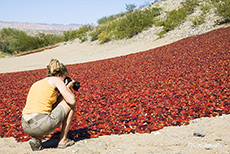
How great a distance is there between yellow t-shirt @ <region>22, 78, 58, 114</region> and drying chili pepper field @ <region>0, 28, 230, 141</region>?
117 centimetres

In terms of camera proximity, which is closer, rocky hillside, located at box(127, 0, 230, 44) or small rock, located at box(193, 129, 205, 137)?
Result: small rock, located at box(193, 129, 205, 137)

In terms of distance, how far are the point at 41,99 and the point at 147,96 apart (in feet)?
11.7

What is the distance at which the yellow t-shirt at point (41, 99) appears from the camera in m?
3.49

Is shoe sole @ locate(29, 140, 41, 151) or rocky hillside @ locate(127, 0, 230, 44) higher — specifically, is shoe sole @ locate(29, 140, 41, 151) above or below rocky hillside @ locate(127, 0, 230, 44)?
below

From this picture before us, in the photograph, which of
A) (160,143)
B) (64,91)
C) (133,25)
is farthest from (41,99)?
(133,25)

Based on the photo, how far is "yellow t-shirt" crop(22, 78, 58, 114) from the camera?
3.49m

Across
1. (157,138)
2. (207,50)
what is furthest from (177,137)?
(207,50)

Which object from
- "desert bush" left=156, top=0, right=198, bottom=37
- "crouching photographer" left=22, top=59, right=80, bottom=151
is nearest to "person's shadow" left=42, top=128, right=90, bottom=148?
"crouching photographer" left=22, top=59, right=80, bottom=151

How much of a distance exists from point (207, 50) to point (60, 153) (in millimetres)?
9043

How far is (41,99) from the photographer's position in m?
3.53

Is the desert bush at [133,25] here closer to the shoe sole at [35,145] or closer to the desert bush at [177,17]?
the desert bush at [177,17]

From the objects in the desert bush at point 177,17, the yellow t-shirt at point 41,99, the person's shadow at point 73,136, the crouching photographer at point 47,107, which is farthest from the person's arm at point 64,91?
the desert bush at point 177,17

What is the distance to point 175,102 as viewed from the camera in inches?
224

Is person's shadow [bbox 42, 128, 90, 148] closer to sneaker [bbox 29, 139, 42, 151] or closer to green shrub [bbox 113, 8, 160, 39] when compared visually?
sneaker [bbox 29, 139, 42, 151]
